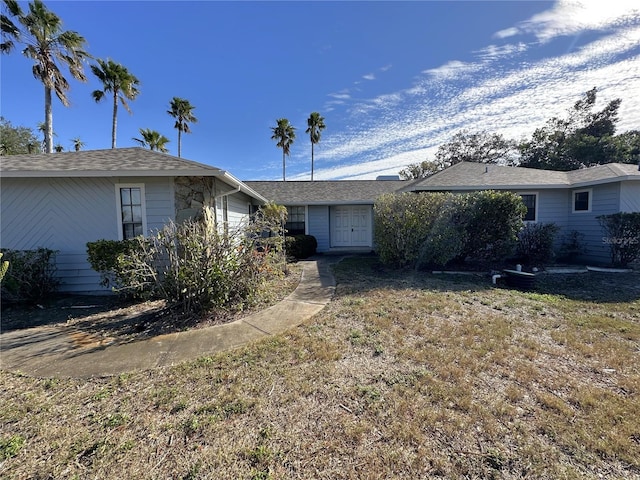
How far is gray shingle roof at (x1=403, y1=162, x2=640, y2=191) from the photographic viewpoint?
9.80 metres

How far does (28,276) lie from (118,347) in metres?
3.75

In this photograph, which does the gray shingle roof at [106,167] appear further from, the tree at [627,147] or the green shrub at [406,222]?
the tree at [627,147]

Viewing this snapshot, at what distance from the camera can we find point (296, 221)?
13.4 metres

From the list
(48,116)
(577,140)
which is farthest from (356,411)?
(577,140)

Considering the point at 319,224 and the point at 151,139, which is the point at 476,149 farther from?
the point at 151,139

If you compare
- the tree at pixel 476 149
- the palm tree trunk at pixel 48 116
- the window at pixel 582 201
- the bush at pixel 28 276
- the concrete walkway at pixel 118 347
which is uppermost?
the tree at pixel 476 149

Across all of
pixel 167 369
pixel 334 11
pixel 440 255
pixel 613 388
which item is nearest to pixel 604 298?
pixel 440 255

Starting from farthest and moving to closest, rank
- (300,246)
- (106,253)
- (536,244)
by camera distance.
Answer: (300,246)
(536,244)
(106,253)

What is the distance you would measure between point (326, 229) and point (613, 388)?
1123cm

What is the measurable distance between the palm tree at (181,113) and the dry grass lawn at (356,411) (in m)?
24.5

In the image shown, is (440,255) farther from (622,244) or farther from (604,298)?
(622,244)

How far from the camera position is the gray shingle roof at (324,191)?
1275 centimetres

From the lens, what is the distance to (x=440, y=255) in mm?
8164

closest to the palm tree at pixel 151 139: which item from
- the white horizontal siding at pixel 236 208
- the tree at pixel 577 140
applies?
the white horizontal siding at pixel 236 208
